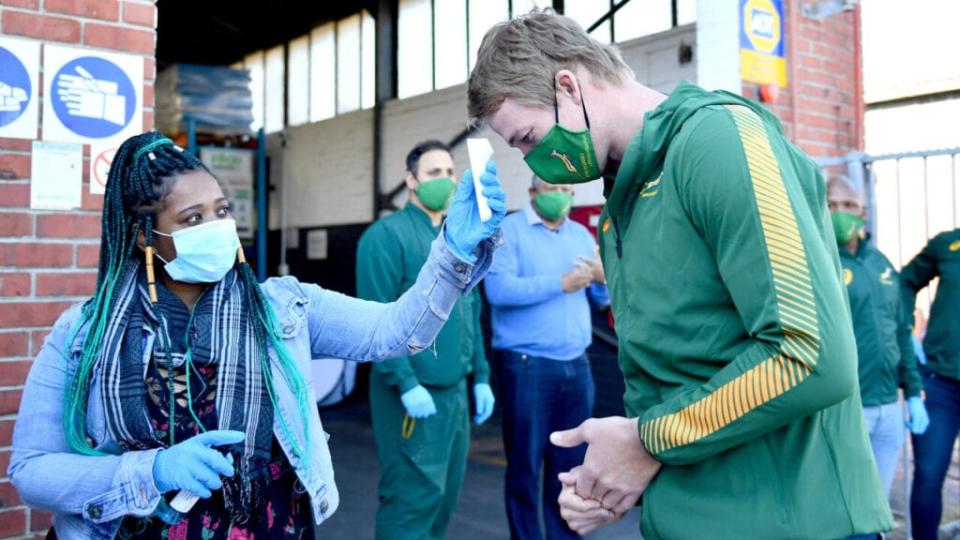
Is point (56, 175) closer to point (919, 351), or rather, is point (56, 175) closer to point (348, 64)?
point (919, 351)

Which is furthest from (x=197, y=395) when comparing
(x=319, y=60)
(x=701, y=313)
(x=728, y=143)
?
(x=319, y=60)

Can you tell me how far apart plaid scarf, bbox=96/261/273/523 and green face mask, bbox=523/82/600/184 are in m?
0.84

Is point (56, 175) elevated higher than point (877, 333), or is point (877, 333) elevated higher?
point (56, 175)

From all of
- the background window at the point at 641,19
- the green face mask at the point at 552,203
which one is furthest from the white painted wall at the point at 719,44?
the background window at the point at 641,19

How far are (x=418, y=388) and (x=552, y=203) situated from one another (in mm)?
1395

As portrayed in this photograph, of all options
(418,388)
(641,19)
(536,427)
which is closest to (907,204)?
(641,19)

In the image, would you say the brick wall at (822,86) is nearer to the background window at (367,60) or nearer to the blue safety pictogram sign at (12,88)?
the blue safety pictogram sign at (12,88)

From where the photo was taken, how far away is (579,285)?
14.4ft

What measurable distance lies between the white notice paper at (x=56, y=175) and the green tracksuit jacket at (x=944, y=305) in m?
4.10

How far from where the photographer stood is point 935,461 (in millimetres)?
4371

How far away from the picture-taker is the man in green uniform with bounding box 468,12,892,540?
1365mm

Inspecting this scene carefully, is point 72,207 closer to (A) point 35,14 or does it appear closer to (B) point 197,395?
(A) point 35,14

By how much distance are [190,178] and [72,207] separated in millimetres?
1035

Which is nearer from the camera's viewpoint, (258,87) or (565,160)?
(565,160)
